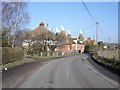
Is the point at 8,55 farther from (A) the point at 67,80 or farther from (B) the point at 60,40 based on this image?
(B) the point at 60,40

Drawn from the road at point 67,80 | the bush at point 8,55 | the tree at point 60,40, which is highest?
the tree at point 60,40

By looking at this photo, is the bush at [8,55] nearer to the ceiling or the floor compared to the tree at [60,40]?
nearer to the floor

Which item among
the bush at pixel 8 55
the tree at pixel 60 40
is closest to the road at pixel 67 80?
the bush at pixel 8 55

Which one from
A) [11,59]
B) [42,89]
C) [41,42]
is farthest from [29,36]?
[42,89]

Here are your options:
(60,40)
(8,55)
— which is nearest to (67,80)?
(8,55)

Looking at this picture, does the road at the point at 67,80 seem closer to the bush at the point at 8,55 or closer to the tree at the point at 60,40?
the bush at the point at 8,55

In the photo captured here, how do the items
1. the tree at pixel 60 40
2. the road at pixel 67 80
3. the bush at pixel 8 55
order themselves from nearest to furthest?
the road at pixel 67 80 < the bush at pixel 8 55 < the tree at pixel 60 40

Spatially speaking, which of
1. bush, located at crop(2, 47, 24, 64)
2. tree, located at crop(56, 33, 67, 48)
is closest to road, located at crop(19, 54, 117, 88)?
bush, located at crop(2, 47, 24, 64)

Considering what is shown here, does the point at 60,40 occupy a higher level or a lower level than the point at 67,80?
higher

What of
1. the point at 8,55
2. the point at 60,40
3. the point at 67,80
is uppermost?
the point at 60,40

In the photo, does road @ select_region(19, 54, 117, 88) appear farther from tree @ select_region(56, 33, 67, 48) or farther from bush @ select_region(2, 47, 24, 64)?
tree @ select_region(56, 33, 67, 48)

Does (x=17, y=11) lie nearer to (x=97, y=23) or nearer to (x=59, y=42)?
(x=97, y=23)

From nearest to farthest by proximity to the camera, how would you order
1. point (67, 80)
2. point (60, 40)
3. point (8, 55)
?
point (67, 80), point (8, 55), point (60, 40)

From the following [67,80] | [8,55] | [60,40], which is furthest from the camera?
[60,40]
